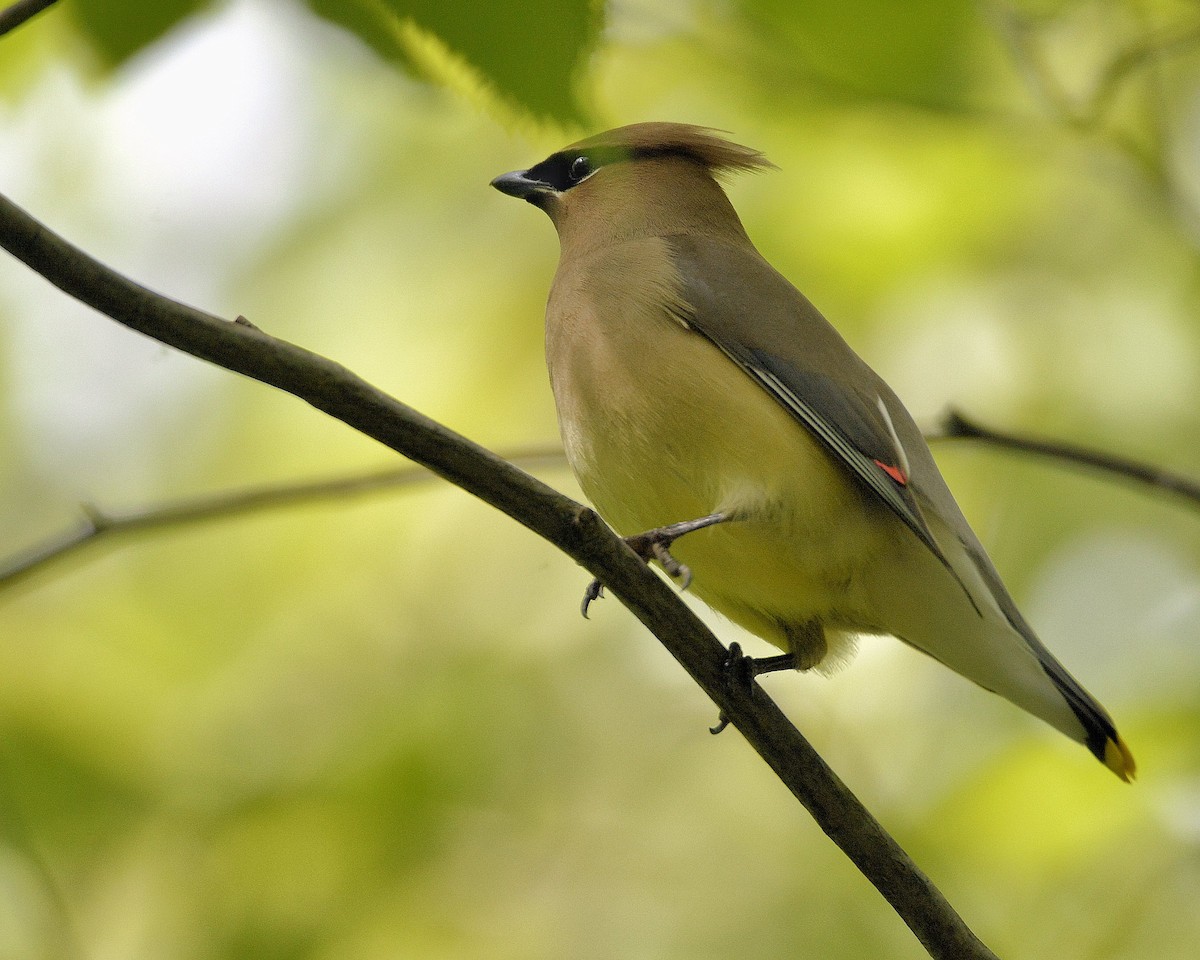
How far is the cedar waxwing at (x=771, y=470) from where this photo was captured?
12.0 ft

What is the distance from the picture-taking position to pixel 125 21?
183cm

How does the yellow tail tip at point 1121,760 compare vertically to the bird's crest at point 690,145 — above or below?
below

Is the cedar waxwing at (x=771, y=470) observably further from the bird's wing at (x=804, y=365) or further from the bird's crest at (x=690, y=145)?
the bird's crest at (x=690, y=145)

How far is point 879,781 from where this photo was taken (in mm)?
5621

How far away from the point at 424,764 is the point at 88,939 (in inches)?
50.2

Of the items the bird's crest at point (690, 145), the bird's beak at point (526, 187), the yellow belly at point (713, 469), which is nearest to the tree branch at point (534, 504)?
the yellow belly at point (713, 469)

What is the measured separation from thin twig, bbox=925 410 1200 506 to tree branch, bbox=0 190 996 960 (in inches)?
34.3

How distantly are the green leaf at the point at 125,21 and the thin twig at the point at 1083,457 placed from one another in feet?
6.90

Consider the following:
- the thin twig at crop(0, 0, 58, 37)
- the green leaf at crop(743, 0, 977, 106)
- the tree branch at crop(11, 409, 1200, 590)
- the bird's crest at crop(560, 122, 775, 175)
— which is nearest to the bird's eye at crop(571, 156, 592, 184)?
the bird's crest at crop(560, 122, 775, 175)

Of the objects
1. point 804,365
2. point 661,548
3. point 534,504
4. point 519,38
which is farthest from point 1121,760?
point 519,38

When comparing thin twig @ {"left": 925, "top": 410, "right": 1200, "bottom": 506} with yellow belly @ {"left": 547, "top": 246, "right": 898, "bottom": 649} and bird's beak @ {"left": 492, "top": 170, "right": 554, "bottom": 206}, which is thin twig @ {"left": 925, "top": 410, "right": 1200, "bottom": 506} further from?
bird's beak @ {"left": 492, "top": 170, "right": 554, "bottom": 206}

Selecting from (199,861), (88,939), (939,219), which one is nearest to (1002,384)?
(939,219)

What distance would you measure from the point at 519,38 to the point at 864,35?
990mm

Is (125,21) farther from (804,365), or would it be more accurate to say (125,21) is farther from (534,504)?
(804,365)
